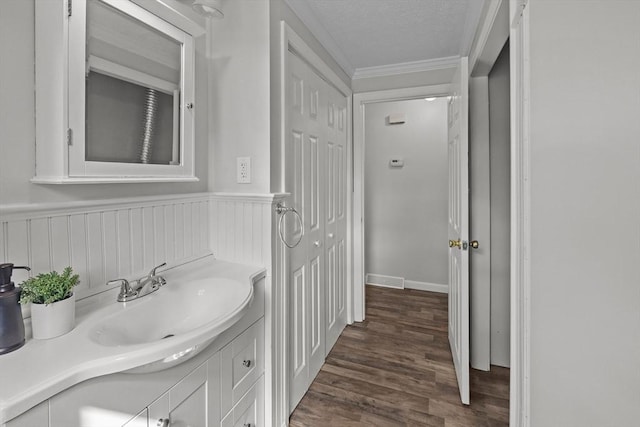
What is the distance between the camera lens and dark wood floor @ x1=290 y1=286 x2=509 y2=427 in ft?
5.90

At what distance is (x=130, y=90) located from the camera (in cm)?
117

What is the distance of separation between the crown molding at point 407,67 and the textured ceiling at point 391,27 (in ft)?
0.16

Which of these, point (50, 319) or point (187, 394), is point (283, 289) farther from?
point (50, 319)

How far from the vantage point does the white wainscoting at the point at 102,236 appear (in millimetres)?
901

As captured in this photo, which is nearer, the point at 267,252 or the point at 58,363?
the point at 58,363

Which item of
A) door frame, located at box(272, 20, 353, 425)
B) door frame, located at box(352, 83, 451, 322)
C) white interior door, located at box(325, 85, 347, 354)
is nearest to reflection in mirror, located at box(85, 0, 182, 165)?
door frame, located at box(272, 20, 353, 425)

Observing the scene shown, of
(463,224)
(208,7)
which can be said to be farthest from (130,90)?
(463,224)

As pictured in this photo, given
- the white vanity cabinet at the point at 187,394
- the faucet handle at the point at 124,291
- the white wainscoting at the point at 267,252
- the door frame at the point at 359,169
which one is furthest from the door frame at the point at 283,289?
the door frame at the point at 359,169

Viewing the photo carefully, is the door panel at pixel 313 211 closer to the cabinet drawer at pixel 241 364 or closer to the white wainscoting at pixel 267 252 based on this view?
the white wainscoting at pixel 267 252

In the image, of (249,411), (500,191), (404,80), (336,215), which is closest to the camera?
(249,411)
